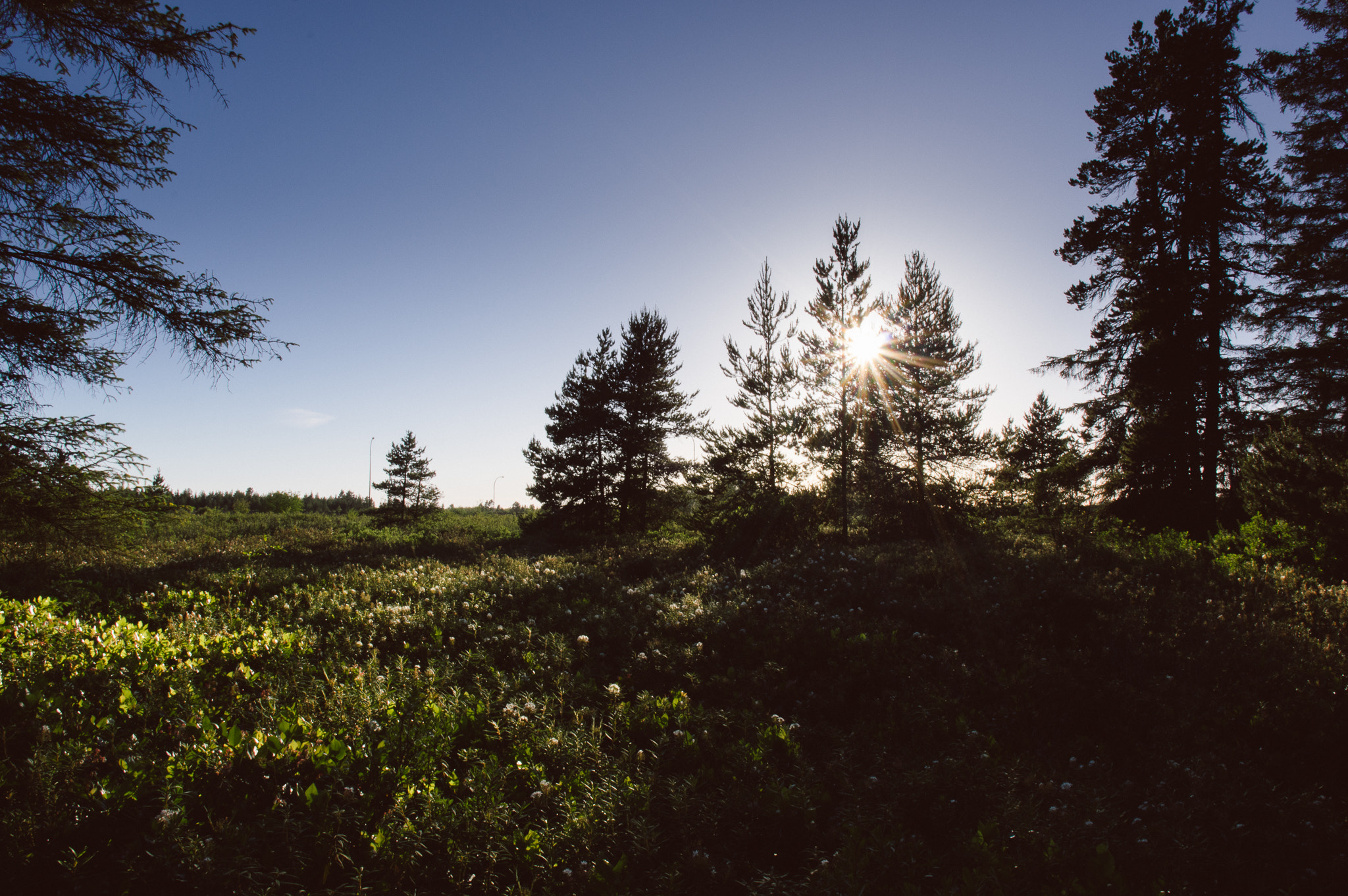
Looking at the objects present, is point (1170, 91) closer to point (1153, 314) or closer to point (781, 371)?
point (1153, 314)

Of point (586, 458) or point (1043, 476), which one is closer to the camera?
point (1043, 476)

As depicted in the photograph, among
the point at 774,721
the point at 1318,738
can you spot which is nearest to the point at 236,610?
the point at 774,721

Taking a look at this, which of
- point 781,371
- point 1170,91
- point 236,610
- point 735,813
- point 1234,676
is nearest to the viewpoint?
point 735,813

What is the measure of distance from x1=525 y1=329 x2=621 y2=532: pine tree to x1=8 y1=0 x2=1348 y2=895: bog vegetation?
600cm

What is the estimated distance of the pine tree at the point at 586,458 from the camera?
23.6m

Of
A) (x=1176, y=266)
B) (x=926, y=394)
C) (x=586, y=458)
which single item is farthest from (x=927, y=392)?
(x=586, y=458)

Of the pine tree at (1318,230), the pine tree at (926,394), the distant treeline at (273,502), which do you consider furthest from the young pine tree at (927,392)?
the distant treeline at (273,502)

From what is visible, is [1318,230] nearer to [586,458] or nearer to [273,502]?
[586,458]

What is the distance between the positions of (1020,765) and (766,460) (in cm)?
1412

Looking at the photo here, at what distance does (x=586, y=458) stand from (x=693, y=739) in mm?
19366

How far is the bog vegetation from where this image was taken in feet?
11.8

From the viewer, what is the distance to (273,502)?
34688 mm

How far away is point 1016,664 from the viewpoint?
6730 millimetres

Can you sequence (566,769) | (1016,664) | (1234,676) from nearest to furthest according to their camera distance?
1. (566,769)
2. (1234,676)
3. (1016,664)
